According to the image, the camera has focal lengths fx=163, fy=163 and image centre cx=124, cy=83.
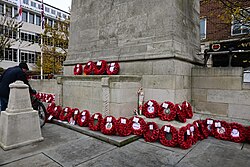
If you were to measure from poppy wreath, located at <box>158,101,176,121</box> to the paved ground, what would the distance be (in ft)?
2.89

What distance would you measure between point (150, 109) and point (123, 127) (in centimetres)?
123

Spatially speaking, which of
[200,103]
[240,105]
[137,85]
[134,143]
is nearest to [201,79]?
[200,103]

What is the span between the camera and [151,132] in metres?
4.73

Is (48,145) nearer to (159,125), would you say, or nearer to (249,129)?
(159,125)

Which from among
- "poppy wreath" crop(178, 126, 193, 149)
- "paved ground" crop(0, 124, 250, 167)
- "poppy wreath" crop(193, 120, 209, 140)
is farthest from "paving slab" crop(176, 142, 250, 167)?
"poppy wreath" crop(193, 120, 209, 140)

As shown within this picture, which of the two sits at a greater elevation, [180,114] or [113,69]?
[113,69]

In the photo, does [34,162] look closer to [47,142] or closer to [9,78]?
[47,142]

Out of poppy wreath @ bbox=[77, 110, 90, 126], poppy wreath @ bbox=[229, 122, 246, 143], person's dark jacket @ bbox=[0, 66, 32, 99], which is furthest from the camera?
poppy wreath @ bbox=[77, 110, 90, 126]

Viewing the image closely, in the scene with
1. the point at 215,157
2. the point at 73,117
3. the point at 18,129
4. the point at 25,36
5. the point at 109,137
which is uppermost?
the point at 25,36

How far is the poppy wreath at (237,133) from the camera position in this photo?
182 inches

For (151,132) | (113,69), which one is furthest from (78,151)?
(113,69)

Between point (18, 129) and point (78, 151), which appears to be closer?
point (78, 151)

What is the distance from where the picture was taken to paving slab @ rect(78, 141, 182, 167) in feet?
11.0

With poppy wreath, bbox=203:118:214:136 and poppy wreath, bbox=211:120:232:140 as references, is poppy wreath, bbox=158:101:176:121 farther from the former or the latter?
poppy wreath, bbox=211:120:232:140
